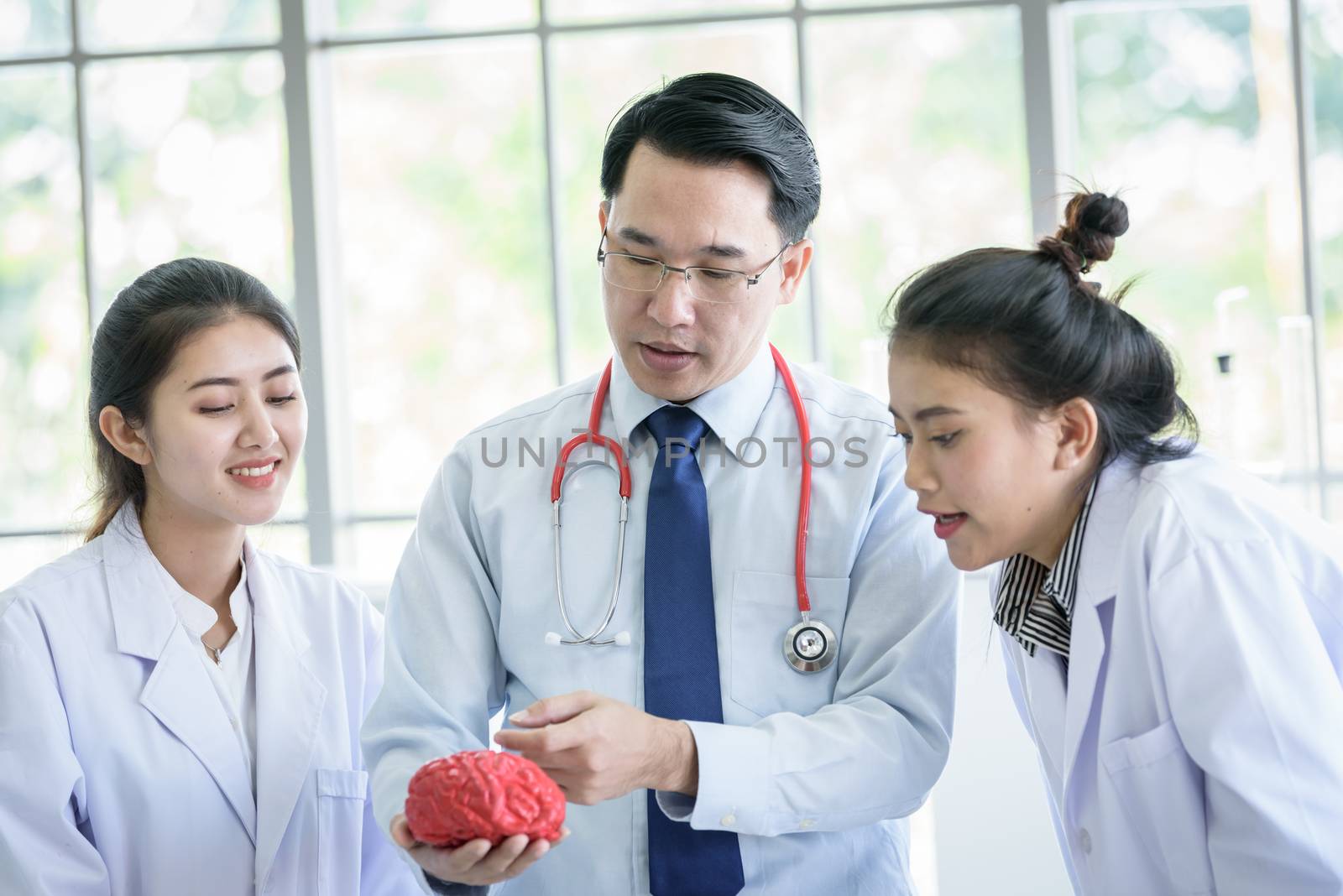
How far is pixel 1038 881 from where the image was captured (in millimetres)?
2125

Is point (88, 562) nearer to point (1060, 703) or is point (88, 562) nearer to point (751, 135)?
point (751, 135)

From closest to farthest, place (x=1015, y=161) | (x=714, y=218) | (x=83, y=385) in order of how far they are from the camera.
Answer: (x=714, y=218) → (x=1015, y=161) → (x=83, y=385)

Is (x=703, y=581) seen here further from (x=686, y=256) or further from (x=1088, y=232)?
(x=1088, y=232)

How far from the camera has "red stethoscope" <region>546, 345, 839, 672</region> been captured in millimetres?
1685

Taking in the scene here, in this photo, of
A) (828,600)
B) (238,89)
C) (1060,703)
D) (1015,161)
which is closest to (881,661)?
(828,600)

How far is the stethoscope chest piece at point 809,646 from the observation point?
1682 millimetres

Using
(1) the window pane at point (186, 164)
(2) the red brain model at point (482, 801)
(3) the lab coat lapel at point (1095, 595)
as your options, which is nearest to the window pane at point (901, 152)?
(1) the window pane at point (186, 164)

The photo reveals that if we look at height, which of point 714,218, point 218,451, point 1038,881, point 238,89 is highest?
point 238,89

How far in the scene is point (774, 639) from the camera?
171 centimetres

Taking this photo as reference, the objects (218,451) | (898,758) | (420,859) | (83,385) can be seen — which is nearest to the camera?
(420,859)

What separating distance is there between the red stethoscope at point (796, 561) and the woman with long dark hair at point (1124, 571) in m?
0.22

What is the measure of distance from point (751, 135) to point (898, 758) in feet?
2.93

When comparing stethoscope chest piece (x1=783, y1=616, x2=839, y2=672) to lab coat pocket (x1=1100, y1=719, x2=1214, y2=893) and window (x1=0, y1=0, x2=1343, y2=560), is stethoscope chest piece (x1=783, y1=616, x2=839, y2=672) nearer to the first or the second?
lab coat pocket (x1=1100, y1=719, x2=1214, y2=893)

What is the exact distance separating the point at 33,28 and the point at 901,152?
10.8 feet
